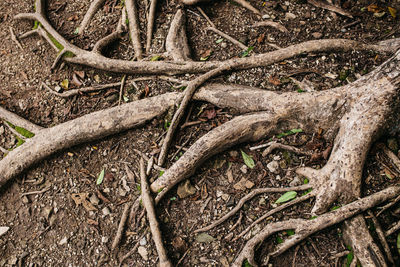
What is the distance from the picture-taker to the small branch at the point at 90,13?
202 inches

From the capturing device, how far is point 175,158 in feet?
12.4

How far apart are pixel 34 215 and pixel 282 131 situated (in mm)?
3342

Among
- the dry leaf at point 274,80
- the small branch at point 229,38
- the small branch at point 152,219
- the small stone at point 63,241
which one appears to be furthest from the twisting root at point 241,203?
the small branch at point 229,38

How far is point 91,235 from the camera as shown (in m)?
3.61

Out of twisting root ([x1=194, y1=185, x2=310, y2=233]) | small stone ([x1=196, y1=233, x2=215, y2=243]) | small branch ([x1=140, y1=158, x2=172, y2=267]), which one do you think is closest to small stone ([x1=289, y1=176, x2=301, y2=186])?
twisting root ([x1=194, y1=185, x2=310, y2=233])

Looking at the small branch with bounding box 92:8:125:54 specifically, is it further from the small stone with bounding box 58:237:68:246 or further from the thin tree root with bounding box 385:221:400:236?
the thin tree root with bounding box 385:221:400:236

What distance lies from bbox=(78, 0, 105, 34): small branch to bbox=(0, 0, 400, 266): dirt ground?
4.5 inches

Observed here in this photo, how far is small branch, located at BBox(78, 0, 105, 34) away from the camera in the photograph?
5131mm

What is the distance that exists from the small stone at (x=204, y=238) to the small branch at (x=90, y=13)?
3.91 meters

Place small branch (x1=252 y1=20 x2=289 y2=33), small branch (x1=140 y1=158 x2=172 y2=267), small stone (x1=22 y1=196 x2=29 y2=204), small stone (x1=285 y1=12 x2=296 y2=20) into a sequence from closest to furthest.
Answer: small branch (x1=140 y1=158 x2=172 y2=267), small stone (x1=22 y1=196 x2=29 y2=204), small branch (x1=252 y1=20 x2=289 y2=33), small stone (x1=285 y1=12 x2=296 y2=20)

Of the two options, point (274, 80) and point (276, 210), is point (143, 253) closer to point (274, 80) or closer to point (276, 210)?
point (276, 210)

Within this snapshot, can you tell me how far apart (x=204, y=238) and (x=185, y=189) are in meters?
0.61

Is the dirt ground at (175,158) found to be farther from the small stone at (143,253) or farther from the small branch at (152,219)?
the small branch at (152,219)

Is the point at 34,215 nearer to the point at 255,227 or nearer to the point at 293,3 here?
the point at 255,227
